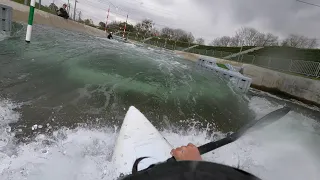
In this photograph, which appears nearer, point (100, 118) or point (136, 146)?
point (136, 146)

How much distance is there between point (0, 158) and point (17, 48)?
4718 millimetres

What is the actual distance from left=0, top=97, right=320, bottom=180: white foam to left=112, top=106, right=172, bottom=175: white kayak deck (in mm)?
158

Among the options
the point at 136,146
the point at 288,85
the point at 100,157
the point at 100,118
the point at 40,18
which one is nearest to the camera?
the point at 136,146

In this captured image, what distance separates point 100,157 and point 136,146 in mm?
552

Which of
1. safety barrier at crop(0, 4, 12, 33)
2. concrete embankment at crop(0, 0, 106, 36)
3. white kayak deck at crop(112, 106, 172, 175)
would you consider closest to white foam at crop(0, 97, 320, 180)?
white kayak deck at crop(112, 106, 172, 175)

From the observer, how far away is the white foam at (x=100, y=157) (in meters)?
2.24

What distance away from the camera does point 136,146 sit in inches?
90.3

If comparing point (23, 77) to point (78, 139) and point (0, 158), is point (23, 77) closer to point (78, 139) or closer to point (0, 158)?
point (78, 139)

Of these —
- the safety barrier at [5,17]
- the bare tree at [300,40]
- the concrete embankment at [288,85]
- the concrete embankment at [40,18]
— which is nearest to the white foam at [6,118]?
the bare tree at [300,40]

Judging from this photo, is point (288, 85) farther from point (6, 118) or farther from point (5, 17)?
point (5, 17)

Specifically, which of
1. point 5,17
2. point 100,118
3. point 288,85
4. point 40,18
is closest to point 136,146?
point 100,118

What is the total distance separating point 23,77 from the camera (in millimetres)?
4457

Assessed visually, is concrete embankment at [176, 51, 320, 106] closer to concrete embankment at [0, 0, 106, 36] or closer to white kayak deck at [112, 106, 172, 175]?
white kayak deck at [112, 106, 172, 175]

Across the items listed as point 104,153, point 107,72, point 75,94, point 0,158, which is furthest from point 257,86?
point 0,158
